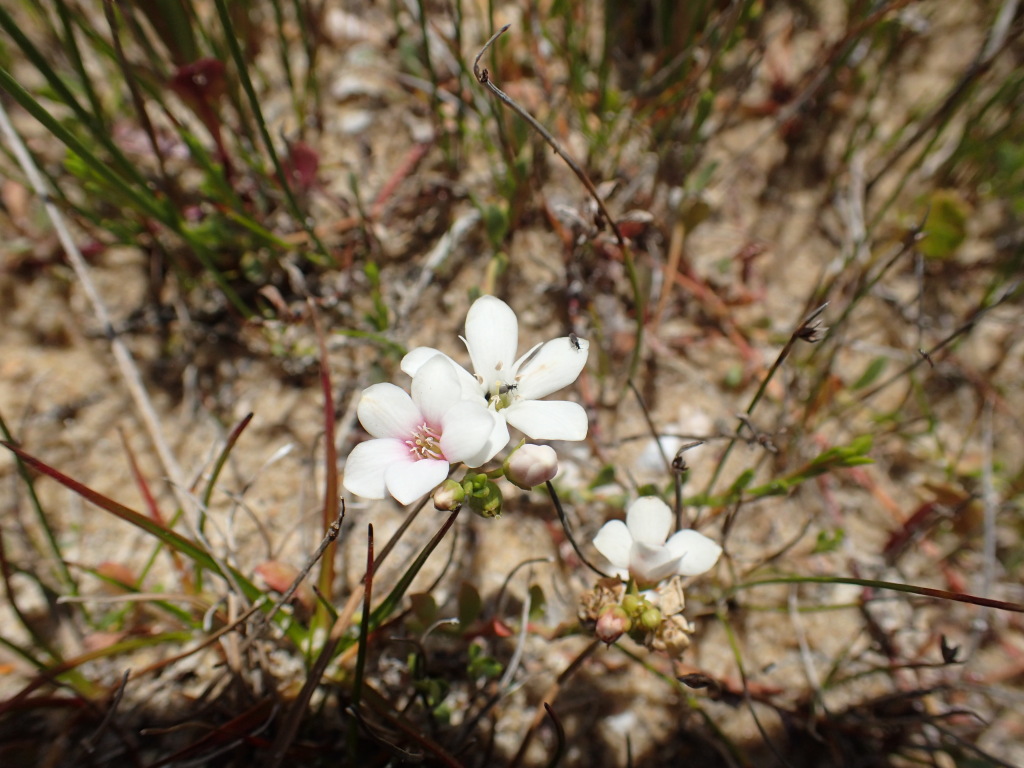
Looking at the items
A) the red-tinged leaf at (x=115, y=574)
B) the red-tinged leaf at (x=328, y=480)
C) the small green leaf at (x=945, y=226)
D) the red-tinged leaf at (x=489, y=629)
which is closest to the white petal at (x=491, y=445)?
the red-tinged leaf at (x=328, y=480)

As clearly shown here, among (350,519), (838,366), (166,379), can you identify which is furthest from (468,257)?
(838,366)

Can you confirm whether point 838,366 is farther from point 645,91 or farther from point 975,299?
point 645,91

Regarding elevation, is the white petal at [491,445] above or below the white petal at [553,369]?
below

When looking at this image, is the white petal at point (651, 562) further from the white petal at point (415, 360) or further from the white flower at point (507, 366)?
the white petal at point (415, 360)

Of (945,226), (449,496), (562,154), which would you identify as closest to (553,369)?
(449,496)

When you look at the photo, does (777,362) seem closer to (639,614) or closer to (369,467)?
(639,614)

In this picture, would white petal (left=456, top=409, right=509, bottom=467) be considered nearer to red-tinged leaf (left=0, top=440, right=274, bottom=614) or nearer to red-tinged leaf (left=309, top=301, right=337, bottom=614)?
red-tinged leaf (left=309, top=301, right=337, bottom=614)

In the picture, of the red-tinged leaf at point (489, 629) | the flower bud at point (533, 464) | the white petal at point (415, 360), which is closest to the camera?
the flower bud at point (533, 464)

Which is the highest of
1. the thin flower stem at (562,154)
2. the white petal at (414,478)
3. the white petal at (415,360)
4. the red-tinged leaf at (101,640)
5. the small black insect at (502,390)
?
the thin flower stem at (562,154)
